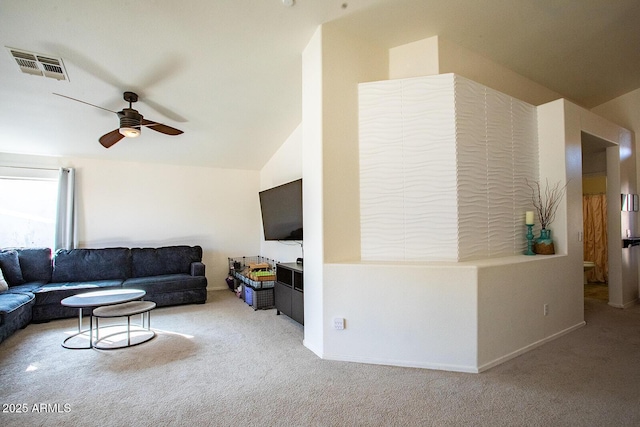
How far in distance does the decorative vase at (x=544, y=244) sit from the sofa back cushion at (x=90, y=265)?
18.9ft

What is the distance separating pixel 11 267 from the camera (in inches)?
167

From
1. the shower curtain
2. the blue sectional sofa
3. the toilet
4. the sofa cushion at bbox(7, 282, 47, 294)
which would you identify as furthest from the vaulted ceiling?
the toilet

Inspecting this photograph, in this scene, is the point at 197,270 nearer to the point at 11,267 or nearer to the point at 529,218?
the point at 11,267

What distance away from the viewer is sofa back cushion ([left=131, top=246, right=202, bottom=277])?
5.09 meters

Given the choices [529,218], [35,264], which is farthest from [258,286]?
[529,218]

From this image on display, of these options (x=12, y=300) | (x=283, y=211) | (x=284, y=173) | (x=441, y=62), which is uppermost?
(x=441, y=62)

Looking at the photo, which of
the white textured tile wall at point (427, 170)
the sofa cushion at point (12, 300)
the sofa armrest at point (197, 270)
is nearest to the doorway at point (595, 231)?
the white textured tile wall at point (427, 170)

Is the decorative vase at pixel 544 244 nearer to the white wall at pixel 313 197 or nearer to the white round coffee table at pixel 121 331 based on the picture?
the white wall at pixel 313 197

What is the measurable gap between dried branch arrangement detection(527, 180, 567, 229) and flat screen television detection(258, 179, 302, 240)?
110 inches

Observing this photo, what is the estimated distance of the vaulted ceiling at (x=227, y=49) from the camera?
2.63 m

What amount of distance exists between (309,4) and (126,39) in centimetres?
167

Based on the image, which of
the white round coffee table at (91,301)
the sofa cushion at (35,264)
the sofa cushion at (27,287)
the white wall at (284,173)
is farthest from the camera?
the white wall at (284,173)

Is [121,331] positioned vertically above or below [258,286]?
below

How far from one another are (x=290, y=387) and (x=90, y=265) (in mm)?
4142
